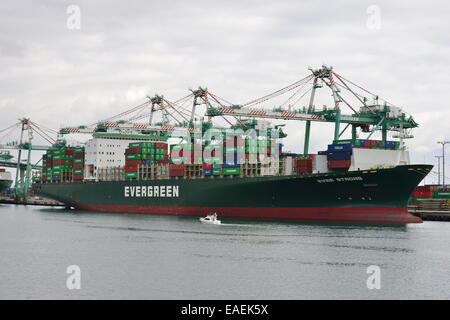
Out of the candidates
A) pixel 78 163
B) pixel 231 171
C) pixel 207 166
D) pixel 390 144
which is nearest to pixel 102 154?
pixel 78 163

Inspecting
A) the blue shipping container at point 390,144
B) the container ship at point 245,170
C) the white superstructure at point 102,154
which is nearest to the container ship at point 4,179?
the container ship at point 245,170

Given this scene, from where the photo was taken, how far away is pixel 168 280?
92.0 ft

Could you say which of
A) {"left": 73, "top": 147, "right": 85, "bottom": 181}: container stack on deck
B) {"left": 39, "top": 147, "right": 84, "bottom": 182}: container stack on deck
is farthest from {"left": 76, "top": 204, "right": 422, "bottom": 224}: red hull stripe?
{"left": 39, "top": 147, "right": 84, "bottom": 182}: container stack on deck

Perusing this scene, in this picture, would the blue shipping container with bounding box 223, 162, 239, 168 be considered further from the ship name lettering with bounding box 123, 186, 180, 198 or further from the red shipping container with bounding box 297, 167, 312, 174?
the ship name lettering with bounding box 123, 186, 180, 198

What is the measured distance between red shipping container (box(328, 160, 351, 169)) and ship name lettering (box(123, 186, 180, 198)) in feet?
68.7

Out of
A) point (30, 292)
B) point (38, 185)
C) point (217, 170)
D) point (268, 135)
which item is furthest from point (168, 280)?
point (38, 185)

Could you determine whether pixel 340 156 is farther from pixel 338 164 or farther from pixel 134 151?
pixel 134 151

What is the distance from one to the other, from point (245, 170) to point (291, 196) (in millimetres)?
7313

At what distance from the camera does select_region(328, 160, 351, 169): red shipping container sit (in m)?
55.3

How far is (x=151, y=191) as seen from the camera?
7394 centimetres

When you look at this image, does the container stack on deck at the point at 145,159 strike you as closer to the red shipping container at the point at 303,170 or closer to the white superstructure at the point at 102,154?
the white superstructure at the point at 102,154

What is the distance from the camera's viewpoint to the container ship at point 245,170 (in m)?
53.9
